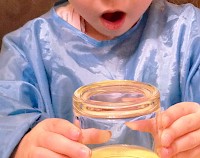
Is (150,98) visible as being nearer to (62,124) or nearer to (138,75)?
(62,124)

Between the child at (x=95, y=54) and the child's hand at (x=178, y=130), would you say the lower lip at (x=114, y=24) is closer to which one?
the child at (x=95, y=54)

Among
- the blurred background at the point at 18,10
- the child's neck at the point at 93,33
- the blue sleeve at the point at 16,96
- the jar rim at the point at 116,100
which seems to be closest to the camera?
the jar rim at the point at 116,100

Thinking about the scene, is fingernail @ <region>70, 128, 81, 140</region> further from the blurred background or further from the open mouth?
the blurred background

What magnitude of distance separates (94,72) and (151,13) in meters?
0.13

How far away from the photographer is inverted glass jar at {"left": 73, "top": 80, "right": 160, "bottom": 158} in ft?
1.13

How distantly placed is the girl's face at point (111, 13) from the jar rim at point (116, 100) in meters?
0.19

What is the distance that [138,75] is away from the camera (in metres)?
0.66

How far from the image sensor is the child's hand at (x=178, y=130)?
405 mm

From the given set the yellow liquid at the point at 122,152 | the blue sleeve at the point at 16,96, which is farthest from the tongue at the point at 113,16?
the yellow liquid at the point at 122,152

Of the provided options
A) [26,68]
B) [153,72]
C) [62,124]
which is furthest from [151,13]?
[62,124]

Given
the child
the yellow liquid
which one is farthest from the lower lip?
the yellow liquid

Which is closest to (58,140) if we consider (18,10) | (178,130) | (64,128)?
(64,128)

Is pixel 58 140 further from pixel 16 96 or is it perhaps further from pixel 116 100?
pixel 16 96

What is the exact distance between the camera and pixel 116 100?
37cm
